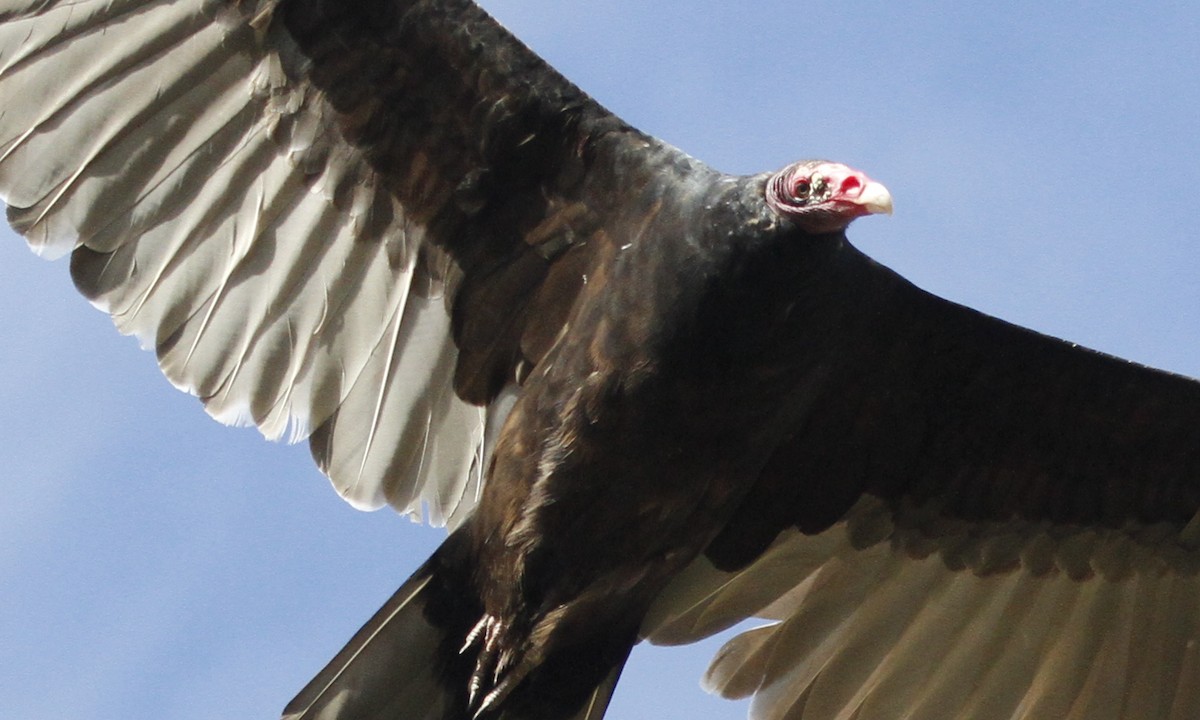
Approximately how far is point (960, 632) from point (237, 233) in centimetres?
254

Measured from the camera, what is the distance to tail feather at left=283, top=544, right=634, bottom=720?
430cm

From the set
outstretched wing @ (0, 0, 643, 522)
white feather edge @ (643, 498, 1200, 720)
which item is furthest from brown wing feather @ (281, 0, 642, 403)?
white feather edge @ (643, 498, 1200, 720)

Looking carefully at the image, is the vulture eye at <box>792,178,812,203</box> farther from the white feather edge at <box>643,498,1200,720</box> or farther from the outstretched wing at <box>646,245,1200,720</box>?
the white feather edge at <box>643,498,1200,720</box>

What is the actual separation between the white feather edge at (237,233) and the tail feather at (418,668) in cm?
28

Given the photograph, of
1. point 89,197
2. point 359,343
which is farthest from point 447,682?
point 89,197

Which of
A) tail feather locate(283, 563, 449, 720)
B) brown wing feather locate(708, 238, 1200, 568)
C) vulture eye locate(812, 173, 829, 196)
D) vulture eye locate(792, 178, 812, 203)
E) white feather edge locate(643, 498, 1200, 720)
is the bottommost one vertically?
tail feather locate(283, 563, 449, 720)

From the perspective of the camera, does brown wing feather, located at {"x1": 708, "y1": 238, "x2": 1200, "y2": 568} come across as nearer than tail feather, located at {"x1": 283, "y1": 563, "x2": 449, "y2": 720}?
No

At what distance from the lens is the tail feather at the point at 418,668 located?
430 centimetres

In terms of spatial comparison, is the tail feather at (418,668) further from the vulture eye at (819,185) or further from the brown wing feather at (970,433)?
the vulture eye at (819,185)

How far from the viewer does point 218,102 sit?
447 cm

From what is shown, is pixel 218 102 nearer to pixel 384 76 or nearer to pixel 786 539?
pixel 384 76

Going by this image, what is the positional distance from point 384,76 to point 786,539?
5.93 feet

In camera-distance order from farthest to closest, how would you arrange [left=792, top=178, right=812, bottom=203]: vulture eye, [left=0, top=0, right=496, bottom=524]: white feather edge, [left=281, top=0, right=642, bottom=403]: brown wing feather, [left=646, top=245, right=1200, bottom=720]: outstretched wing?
[left=646, top=245, right=1200, bottom=720]: outstretched wing, [left=0, top=0, right=496, bottom=524]: white feather edge, [left=281, top=0, right=642, bottom=403]: brown wing feather, [left=792, top=178, right=812, bottom=203]: vulture eye

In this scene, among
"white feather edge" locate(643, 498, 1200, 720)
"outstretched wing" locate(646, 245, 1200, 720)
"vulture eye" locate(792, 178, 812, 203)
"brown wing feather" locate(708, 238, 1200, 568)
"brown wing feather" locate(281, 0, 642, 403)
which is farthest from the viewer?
"white feather edge" locate(643, 498, 1200, 720)
